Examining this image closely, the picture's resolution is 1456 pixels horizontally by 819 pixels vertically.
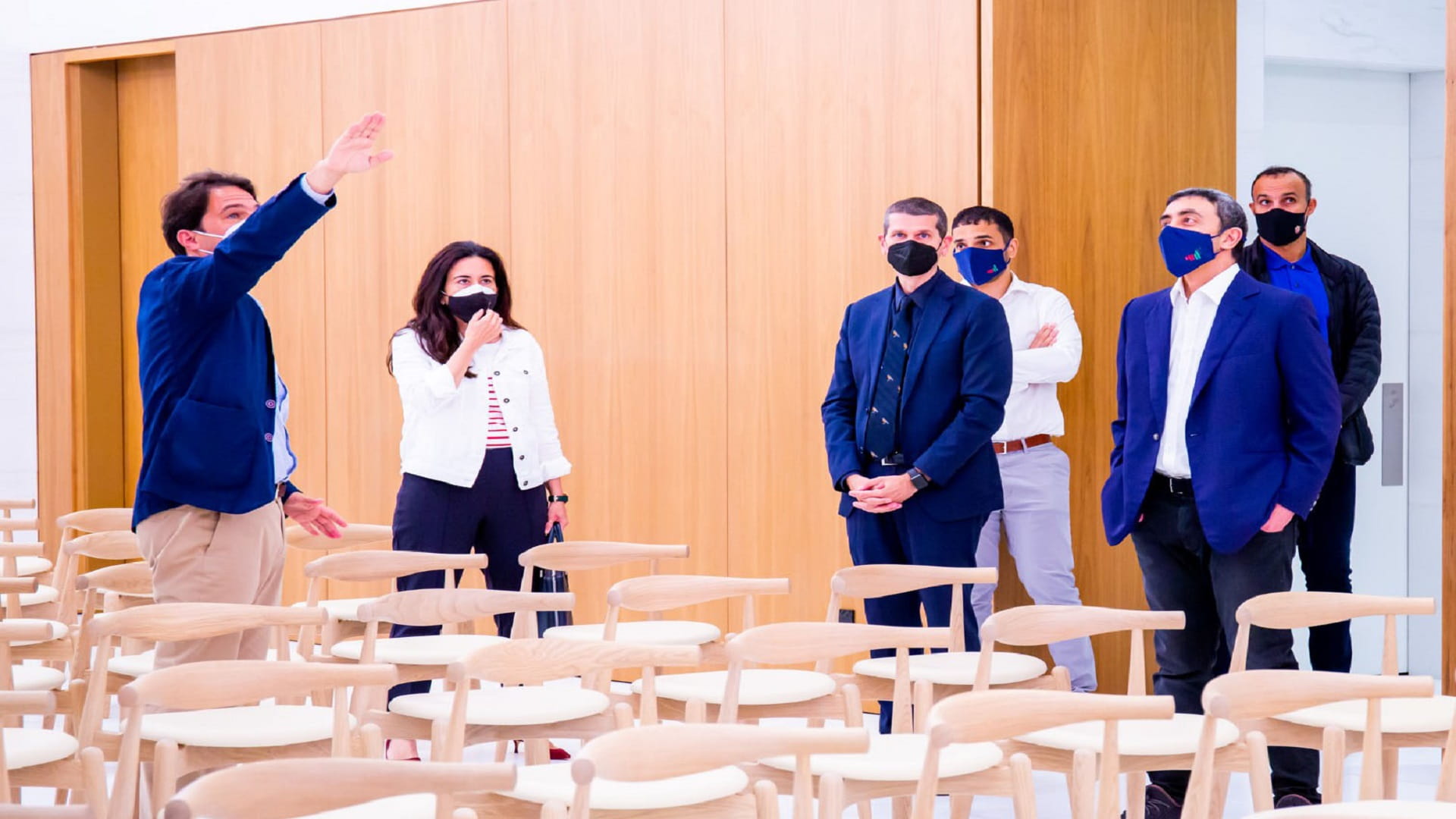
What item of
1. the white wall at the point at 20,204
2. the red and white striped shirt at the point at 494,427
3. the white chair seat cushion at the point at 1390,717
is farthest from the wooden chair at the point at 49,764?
the white wall at the point at 20,204

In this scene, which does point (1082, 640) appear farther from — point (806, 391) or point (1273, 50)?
point (1273, 50)

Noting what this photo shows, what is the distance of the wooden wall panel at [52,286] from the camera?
8.16 meters

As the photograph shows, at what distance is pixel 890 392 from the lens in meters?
4.95

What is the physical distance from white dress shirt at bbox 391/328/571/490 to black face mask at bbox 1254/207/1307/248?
90.5 inches

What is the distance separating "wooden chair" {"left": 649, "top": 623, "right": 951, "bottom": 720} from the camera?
10.8 ft

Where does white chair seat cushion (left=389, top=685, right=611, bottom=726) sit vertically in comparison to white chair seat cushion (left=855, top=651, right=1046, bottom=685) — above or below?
above

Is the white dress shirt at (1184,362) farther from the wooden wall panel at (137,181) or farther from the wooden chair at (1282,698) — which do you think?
the wooden wall panel at (137,181)

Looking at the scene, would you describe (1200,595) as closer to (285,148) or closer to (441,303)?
(441,303)

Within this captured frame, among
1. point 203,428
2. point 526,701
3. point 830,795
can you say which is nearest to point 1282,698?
point 830,795

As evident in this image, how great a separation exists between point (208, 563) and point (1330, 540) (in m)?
3.34

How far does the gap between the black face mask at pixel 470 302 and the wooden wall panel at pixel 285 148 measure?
239cm

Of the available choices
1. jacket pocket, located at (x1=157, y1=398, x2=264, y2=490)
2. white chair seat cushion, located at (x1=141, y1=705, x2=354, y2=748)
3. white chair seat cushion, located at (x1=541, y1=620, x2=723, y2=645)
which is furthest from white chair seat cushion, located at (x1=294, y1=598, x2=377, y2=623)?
white chair seat cushion, located at (x1=141, y1=705, x2=354, y2=748)

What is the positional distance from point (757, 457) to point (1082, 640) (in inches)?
59.0

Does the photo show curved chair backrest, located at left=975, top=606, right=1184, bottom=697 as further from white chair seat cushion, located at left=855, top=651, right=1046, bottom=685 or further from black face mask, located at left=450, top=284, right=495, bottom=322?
black face mask, located at left=450, top=284, right=495, bottom=322
